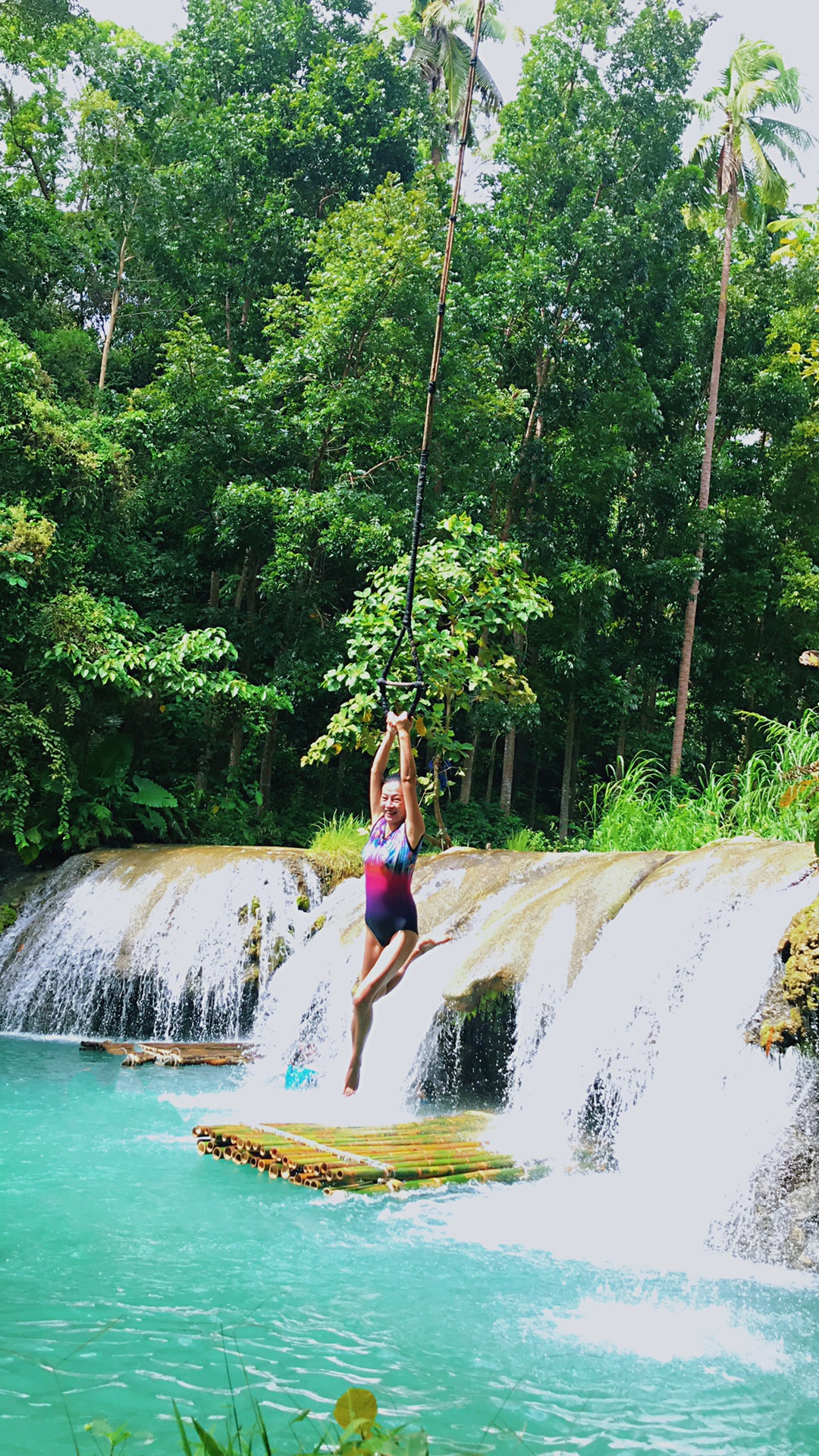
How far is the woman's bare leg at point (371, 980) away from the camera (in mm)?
5609

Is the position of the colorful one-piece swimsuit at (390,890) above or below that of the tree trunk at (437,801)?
below

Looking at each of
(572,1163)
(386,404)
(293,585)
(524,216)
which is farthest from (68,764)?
(524,216)

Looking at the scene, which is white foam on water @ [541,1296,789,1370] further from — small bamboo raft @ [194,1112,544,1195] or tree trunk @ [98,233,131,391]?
tree trunk @ [98,233,131,391]

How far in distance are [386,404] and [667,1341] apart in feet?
46.9

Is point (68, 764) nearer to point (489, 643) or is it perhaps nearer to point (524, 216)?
point (489, 643)

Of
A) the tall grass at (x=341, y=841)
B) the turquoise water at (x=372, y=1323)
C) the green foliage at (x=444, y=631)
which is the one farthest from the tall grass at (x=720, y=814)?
the turquoise water at (x=372, y=1323)

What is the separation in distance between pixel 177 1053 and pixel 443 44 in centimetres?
2110

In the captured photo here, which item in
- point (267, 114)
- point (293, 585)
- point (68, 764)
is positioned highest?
point (267, 114)

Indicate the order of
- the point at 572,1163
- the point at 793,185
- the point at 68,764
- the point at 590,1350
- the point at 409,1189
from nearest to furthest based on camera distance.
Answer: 1. the point at 590,1350
2. the point at 409,1189
3. the point at 572,1163
4. the point at 68,764
5. the point at 793,185

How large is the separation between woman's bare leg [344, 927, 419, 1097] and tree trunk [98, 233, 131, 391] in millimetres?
15292

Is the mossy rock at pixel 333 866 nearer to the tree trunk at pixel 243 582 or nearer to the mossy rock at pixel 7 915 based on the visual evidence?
the mossy rock at pixel 7 915

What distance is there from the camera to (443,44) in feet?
77.9

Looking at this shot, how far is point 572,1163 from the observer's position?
278 inches

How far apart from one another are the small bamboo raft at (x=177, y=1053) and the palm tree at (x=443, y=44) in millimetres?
18394
